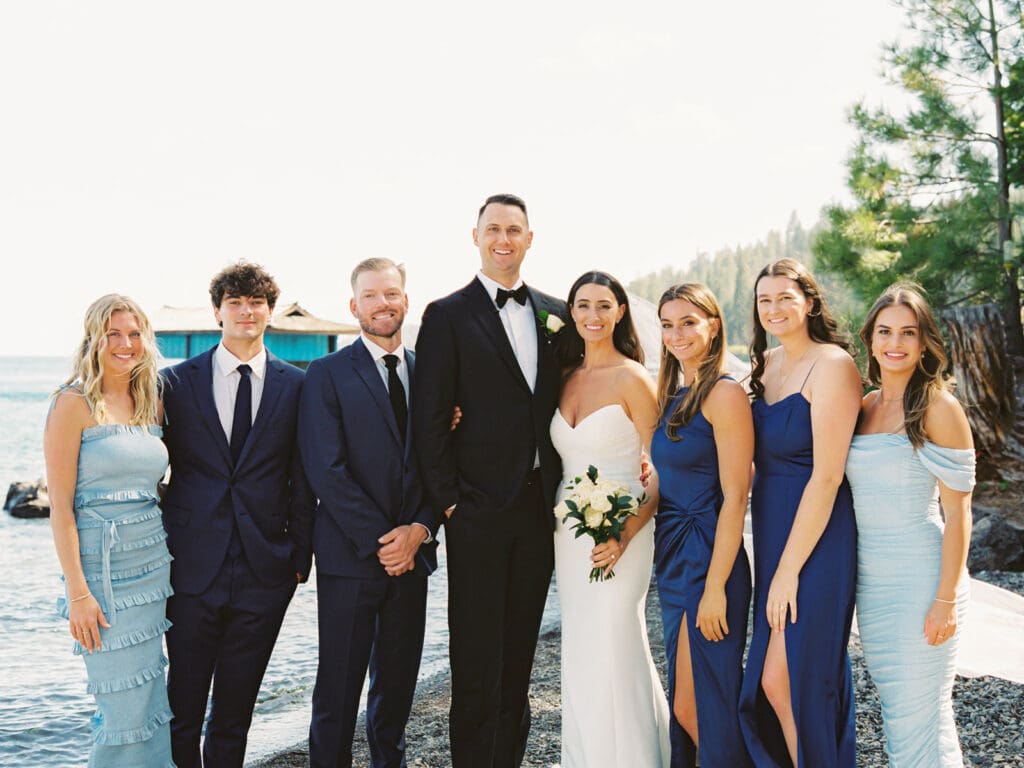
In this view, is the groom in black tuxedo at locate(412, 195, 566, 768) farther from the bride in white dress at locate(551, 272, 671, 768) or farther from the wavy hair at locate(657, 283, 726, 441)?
the wavy hair at locate(657, 283, 726, 441)

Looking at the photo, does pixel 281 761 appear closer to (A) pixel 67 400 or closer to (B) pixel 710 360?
(A) pixel 67 400

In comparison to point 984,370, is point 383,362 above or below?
above

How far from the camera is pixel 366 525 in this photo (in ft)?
13.8

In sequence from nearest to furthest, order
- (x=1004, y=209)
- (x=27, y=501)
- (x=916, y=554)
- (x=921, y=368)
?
(x=916, y=554), (x=921, y=368), (x=1004, y=209), (x=27, y=501)

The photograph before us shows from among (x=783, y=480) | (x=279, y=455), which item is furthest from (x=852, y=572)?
(x=279, y=455)

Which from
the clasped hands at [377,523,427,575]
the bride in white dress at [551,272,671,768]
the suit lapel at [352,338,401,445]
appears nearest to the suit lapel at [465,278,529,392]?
the bride in white dress at [551,272,671,768]

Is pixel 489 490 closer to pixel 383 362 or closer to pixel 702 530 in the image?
pixel 383 362

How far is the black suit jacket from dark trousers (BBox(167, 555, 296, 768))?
0.96m

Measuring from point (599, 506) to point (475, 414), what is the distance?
31.1 inches

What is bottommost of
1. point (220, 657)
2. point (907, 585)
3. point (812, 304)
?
point (220, 657)

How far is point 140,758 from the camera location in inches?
156

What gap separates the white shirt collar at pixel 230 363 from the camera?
14.3ft

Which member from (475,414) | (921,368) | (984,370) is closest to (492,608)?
(475,414)

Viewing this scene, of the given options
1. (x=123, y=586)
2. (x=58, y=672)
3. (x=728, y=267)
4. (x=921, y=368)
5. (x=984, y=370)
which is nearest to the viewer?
(x=921, y=368)
